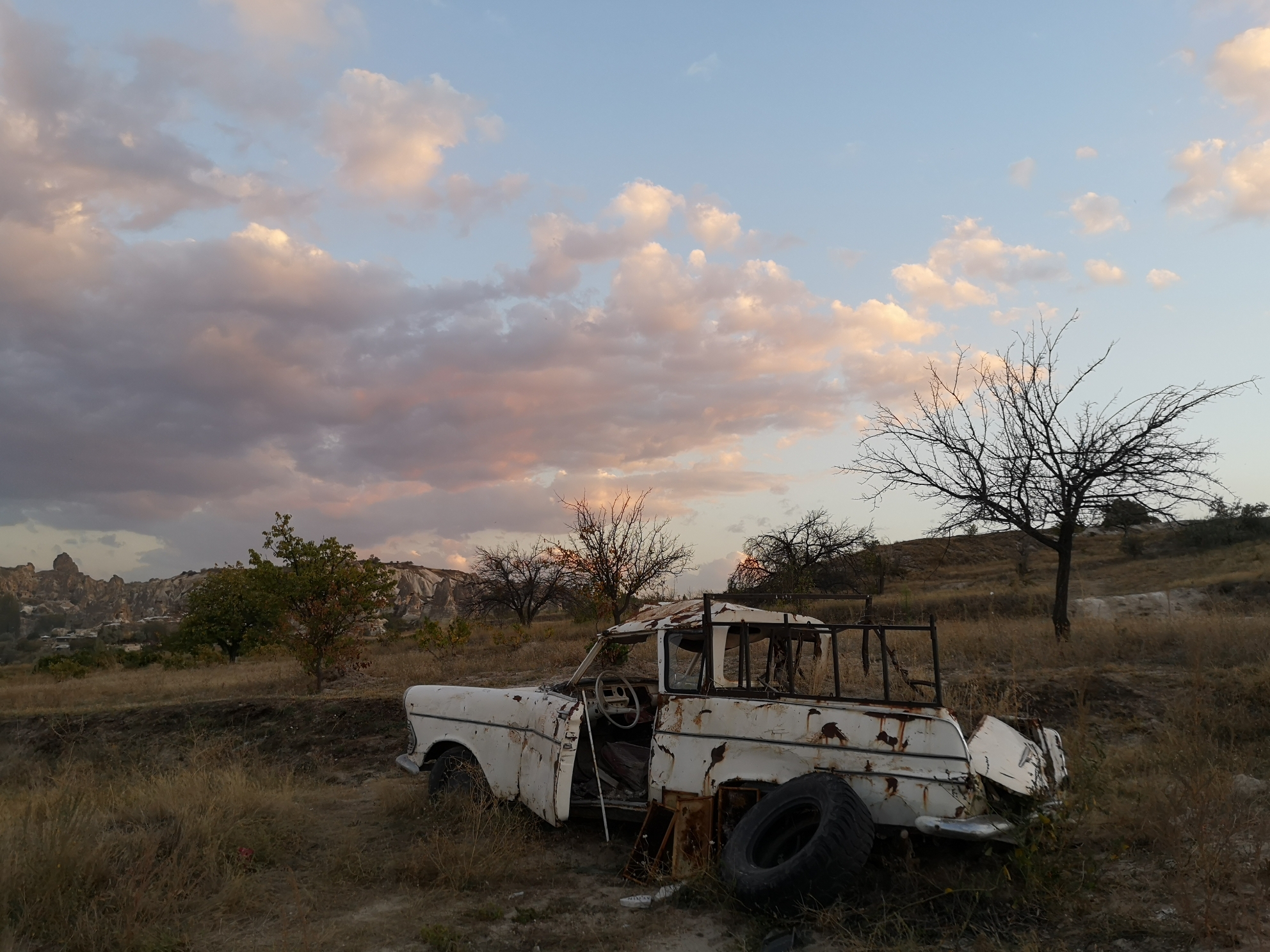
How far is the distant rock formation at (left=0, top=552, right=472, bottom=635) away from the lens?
8988 centimetres

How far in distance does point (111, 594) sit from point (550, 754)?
15540 centimetres

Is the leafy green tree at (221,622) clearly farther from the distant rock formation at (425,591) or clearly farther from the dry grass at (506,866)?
the distant rock formation at (425,591)

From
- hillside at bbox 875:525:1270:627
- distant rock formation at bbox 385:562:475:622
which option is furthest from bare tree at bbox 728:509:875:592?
distant rock formation at bbox 385:562:475:622

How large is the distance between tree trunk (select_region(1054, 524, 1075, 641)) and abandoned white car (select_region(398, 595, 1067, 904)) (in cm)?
774

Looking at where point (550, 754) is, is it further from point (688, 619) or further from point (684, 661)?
point (688, 619)

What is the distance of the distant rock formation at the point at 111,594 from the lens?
89.9 metres

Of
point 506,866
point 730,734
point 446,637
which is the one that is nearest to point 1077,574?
point 446,637

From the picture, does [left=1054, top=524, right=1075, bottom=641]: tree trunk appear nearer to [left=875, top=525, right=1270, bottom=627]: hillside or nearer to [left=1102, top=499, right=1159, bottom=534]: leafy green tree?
[left=1102, top=499, right=1159, bottom=534]: leafy green tree

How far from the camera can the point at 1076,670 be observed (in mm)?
10805

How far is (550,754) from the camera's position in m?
6.00

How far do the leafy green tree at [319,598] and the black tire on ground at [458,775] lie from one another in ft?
39.6

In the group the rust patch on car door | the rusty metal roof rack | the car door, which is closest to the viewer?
the rust patch on car door

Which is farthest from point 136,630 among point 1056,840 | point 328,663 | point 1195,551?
point 1056,840

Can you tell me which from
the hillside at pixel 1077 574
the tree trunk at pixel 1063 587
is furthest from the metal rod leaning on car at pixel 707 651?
the hillside at pixel 1077 574
